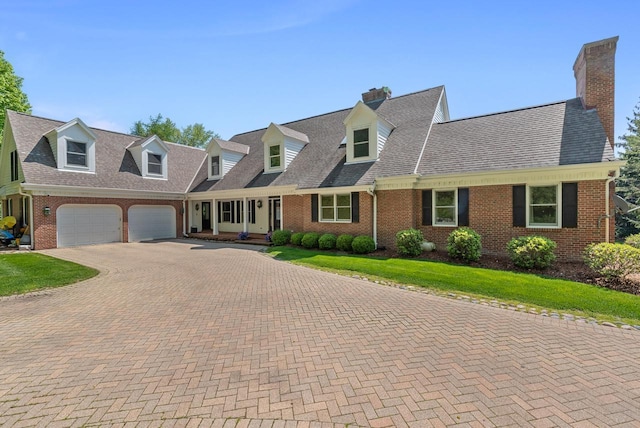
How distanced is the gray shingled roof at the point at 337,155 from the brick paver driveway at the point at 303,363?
854 cm

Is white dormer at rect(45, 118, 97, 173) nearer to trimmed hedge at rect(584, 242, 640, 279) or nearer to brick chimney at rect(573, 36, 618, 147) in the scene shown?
trimmed hedge at rect(584, 242, 640, 279)

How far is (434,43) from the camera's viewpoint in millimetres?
10859

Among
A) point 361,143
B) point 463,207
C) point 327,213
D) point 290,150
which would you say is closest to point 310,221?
point 327,213

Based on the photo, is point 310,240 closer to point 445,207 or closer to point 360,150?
point 360,150

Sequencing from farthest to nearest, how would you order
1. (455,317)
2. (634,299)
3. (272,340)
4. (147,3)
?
(147,3), (634,299), (455,317), (272,340)

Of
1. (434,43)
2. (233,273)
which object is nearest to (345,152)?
(434,43)

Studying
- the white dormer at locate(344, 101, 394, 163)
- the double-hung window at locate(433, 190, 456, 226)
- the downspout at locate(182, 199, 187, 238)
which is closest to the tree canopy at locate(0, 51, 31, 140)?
the downspout at locate(182, 199, 187, 238)

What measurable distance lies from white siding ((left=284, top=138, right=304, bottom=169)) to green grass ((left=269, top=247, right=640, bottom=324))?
8437 millimetres

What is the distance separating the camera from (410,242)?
1208 cm

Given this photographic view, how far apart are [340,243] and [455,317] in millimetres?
8239

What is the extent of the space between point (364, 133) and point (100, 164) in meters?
16.0

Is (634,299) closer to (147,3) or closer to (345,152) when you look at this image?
(345,152)

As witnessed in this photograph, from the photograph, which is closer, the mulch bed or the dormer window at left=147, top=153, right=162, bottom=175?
the mulch bed

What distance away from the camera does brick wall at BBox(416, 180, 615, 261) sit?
1012cm
